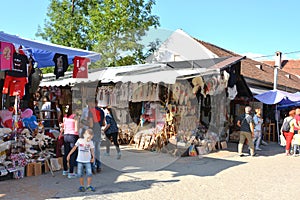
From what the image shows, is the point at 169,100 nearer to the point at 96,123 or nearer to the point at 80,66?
the point at 80,66

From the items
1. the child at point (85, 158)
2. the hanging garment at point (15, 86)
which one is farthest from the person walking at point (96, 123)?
the hanging garment at point (15, 86)

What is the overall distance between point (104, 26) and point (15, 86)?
8616mm

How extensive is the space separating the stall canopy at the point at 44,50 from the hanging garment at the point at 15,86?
28.0 inches

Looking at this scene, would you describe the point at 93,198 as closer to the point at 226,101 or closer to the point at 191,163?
the point at 191,163

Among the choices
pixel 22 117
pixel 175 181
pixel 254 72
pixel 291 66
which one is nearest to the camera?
pixel 175 181

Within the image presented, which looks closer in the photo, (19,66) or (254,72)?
(19,66)

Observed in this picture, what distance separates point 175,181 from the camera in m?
6.23

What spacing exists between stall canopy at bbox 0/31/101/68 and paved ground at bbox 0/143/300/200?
261cm

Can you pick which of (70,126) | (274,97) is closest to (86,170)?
(70,126)

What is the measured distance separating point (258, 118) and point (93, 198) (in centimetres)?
778

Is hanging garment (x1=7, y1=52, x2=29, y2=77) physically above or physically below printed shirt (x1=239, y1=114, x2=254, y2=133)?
above

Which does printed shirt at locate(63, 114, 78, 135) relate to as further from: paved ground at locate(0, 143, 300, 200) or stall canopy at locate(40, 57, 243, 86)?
stall canopy at locate(40, 57, 243, 86)

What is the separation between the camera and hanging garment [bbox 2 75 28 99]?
667cm

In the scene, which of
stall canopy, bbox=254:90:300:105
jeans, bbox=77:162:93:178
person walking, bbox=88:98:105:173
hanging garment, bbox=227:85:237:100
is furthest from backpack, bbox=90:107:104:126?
stall canopy, bbox=254:90:300:105
